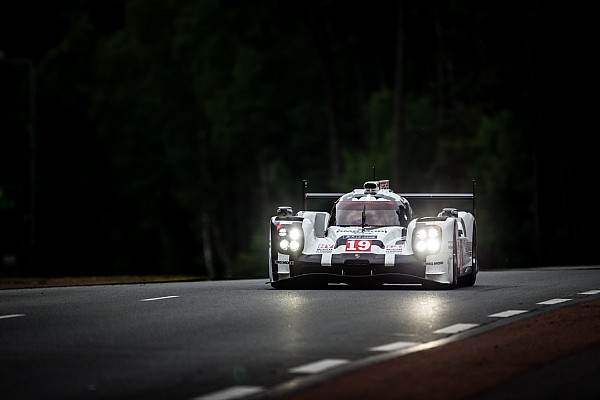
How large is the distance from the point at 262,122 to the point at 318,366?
7599cm

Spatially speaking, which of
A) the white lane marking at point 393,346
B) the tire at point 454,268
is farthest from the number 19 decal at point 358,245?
the white lane marking at point 393,346

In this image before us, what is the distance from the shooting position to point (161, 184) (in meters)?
101

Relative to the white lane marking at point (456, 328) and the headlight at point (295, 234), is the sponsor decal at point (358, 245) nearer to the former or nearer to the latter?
the headlight at point (295, 234)

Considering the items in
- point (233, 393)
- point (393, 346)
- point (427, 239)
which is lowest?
point (233, 393)

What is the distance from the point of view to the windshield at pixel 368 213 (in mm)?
25500

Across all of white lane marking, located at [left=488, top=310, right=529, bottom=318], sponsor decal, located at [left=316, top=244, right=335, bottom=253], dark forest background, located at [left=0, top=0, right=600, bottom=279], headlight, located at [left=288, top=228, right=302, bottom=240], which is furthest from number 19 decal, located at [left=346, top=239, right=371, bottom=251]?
dark forest background, located at [left=0, top=0, right=600, bottom=279]

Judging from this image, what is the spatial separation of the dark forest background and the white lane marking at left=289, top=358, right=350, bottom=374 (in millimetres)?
43886

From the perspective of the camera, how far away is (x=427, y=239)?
24.1m

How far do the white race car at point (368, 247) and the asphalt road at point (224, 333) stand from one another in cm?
33

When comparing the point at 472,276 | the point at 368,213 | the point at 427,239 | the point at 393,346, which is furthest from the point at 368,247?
the point at 393,346

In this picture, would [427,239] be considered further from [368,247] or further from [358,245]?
[358,245]

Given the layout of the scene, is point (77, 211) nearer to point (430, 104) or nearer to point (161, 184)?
point (161, 184)

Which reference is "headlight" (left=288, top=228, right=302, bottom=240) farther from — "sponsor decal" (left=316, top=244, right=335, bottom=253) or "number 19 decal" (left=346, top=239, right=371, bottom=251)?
"number 19 decal" (left=346, top=239, right=371, bottom=251)

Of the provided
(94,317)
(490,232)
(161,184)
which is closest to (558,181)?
(490,232)
